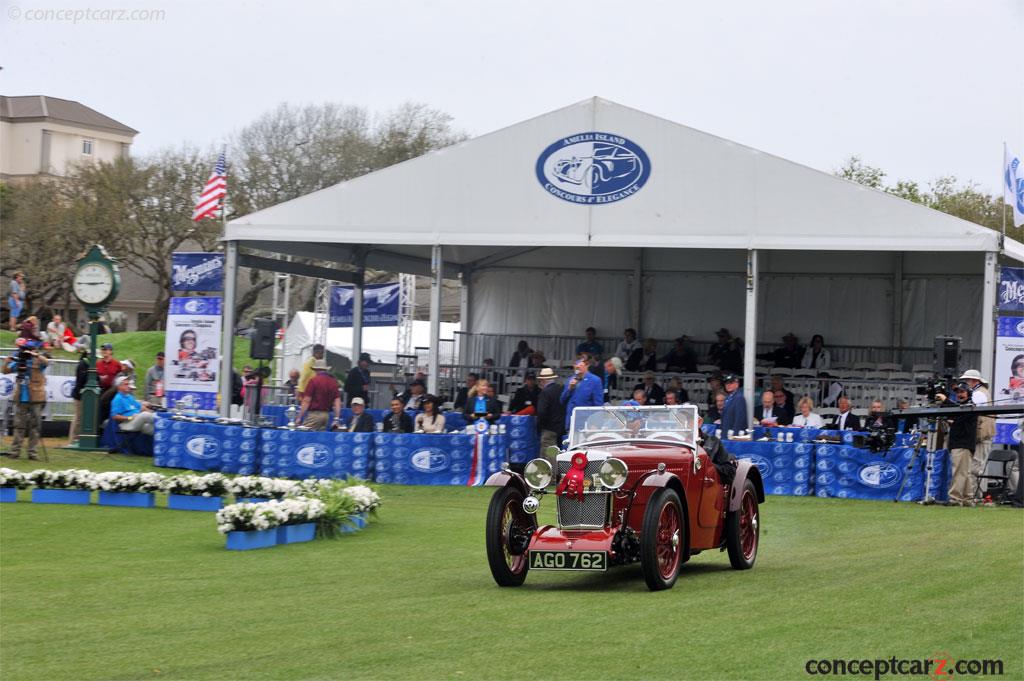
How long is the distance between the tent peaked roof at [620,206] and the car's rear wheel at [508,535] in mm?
12452

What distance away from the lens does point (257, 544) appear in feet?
44.8

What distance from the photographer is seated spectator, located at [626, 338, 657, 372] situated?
27.9 meters

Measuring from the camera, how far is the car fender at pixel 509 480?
430 inches

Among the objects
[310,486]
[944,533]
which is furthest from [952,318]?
[310,486]

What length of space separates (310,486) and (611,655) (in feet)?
28.2

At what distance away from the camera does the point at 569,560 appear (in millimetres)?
10359

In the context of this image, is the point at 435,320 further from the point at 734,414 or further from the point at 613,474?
the point at 613,474

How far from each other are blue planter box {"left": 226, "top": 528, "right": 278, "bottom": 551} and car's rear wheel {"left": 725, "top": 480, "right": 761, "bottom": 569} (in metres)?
4.95

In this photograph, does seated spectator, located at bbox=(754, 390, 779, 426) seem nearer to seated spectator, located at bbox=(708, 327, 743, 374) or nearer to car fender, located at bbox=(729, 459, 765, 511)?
seated spectator, located at bbox=(708, 327, 743, 374)

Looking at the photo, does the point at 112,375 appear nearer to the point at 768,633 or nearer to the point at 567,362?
the point at 567,362

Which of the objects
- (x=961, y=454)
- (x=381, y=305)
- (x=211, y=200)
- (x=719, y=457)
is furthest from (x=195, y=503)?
(x=211, y=200)

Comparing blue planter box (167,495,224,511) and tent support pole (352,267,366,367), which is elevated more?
tent support pole (352,267,366,367)

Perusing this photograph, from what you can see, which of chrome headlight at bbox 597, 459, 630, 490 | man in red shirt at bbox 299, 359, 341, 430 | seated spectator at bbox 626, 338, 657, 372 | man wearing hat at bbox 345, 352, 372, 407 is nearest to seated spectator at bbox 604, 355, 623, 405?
seated spectator at bbox 626, 338, 657, 372

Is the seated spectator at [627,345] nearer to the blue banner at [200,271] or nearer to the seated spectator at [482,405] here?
the seated spectator at [482,405]
